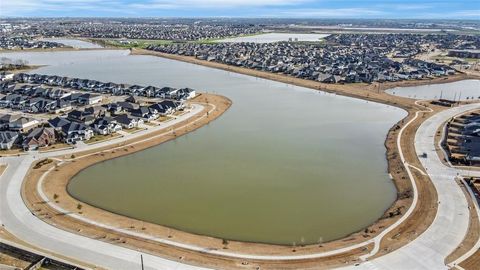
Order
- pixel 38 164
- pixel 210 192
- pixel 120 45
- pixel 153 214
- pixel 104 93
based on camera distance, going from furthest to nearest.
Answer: pixel 120 45, pixel 104 93, pixel 38 164, pixel 210 192, pixel 153 214

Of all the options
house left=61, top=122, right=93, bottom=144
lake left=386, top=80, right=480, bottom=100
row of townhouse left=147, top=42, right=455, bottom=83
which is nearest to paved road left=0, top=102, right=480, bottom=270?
house left=61, top=122, right=93, bottom=144

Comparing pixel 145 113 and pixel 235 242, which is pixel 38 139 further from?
pixel 235 242

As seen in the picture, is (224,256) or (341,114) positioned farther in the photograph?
(341,114)

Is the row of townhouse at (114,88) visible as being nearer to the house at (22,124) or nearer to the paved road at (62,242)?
the house at (22,124)

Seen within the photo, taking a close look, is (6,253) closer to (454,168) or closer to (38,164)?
(38,164)

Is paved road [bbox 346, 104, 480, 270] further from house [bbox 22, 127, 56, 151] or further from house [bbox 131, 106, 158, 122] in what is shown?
house [bbox 22, 127, 56, 151]

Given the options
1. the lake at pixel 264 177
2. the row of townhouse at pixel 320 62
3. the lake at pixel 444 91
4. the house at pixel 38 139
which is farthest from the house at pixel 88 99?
the lake at pixel 444 91

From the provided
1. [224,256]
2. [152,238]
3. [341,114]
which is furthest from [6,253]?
[341,114]
